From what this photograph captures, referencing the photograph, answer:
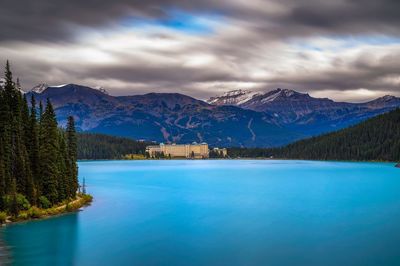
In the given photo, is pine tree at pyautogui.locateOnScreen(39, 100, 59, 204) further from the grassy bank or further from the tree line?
the grassy bank

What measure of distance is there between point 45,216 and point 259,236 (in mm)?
25198

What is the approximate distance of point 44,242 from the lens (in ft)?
152

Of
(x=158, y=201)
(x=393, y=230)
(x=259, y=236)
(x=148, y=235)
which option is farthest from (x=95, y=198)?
(x=393, y=230)

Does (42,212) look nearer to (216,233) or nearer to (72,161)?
(72,161)

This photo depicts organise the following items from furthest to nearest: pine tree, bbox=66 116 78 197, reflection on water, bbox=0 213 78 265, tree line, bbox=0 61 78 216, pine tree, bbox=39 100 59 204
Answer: pine tree, bbox=66 116 78 197
pine tree, bbox=39 100 59 204
tree line, bbox=0 61 78 216
reflection on water, bbox=0 213 78 265

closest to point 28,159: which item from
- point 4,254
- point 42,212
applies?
point 42,212

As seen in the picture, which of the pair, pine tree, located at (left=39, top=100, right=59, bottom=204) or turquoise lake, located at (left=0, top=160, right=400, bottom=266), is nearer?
turquoise lake, located at (left=0, top=160, right=400, bottom=266)

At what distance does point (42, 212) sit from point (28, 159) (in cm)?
772

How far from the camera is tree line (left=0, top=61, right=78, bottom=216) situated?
5538cm

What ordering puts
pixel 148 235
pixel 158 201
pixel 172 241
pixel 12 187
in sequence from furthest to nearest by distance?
pixel 158 201 → pixel 12 187 → pixel 148 235 → pixel 172 241

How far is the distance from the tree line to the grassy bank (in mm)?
818

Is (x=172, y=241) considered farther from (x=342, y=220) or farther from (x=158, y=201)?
(x=158, y=201)

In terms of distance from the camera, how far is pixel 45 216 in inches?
2247

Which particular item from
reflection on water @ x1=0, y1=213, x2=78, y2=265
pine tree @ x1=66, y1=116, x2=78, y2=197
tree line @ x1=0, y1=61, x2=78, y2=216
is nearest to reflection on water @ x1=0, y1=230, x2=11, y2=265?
reflection on water @ x1=0, y1=213, x2=78, y2=265
